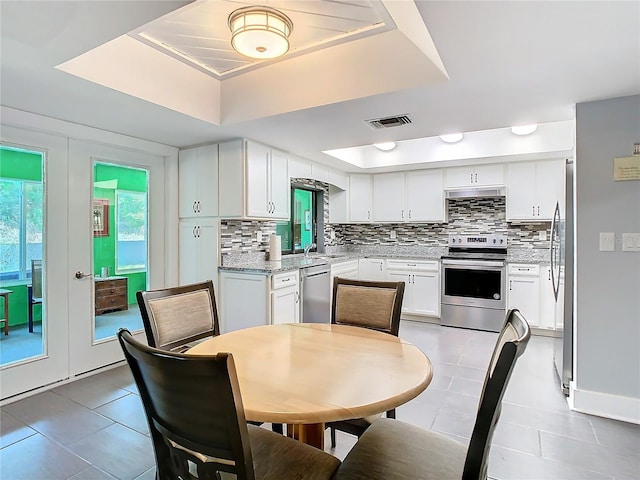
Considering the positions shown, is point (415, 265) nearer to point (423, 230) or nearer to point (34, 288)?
point (423, 230)

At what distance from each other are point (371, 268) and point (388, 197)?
111 centimetres

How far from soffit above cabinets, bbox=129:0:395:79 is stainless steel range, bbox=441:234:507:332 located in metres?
3.32

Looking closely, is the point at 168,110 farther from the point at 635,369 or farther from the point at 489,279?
the point at 489,279

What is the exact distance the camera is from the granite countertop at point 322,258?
Result: 3596mm

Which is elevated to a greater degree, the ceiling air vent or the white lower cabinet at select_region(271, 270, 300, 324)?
the ceiling air vent

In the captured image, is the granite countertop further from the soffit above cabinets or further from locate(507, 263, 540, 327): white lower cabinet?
the soffit above cabinets

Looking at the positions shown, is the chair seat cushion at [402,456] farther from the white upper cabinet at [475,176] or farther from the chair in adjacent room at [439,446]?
the white upper cabinet at [475,176]

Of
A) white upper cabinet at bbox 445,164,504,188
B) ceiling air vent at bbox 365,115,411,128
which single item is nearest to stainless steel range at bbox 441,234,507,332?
white upper cabinet at bbox 445,164,504,188

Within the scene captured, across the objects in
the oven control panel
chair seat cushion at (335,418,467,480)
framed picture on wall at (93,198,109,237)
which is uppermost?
framed picture on wall at (93,198,109,237)

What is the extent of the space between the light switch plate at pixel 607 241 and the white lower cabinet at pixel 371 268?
9.51 ft

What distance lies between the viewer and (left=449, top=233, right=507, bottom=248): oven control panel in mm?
4926

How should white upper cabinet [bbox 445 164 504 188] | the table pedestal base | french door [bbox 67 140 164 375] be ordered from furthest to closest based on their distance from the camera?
white upper cabinet [bbox 445 164 504 188], french door [bbox 67 140 164 375], the table pedestal base

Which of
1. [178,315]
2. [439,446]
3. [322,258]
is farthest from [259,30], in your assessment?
[322,258]

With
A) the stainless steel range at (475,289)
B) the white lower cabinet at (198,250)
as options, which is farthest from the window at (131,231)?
the stainless steel range at (475,289)
